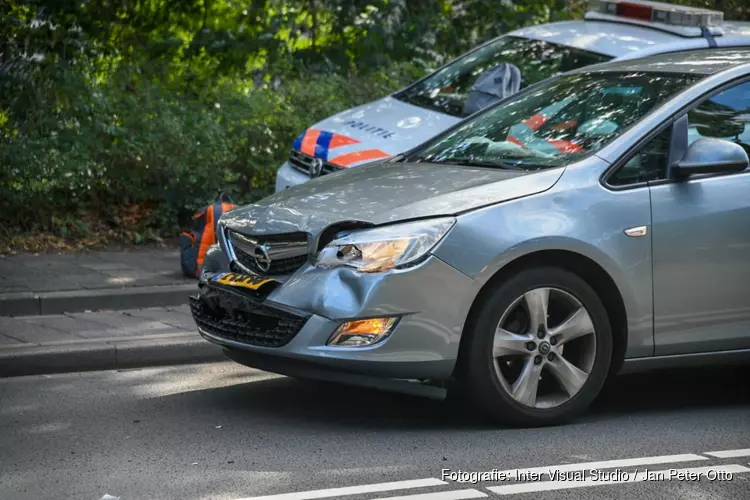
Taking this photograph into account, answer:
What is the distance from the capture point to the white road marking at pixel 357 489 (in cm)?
479

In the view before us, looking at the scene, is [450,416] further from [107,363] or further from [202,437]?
[107,363]

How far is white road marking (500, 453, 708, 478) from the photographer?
513 centimetres

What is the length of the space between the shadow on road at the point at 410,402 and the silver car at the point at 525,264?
0.38m

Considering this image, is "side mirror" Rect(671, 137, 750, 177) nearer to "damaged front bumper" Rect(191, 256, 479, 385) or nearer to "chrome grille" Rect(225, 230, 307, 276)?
"damaged front bumper" Rect(191, 256, 479, 385)

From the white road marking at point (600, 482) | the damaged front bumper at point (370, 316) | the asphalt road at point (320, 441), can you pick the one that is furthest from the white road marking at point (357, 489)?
the damaged front bumper at point (370, 316)

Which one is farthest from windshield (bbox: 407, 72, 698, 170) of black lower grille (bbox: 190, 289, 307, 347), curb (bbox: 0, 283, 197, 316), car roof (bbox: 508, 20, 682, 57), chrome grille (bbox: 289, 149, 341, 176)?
car roof (bbox: 508, 20, 682, 57)

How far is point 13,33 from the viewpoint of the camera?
10875 mm

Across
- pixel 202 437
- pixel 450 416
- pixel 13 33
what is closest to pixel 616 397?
pixel 450 416

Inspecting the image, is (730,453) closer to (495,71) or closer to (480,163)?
(480,163)

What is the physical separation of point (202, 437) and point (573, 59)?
5.13 m

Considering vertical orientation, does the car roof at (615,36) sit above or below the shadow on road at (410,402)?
above

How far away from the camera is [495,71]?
31.7ft

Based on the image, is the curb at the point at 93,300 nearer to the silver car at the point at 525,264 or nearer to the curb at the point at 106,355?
the curb at the point at 106,355

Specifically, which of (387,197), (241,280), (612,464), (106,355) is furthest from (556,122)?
(106,355)
